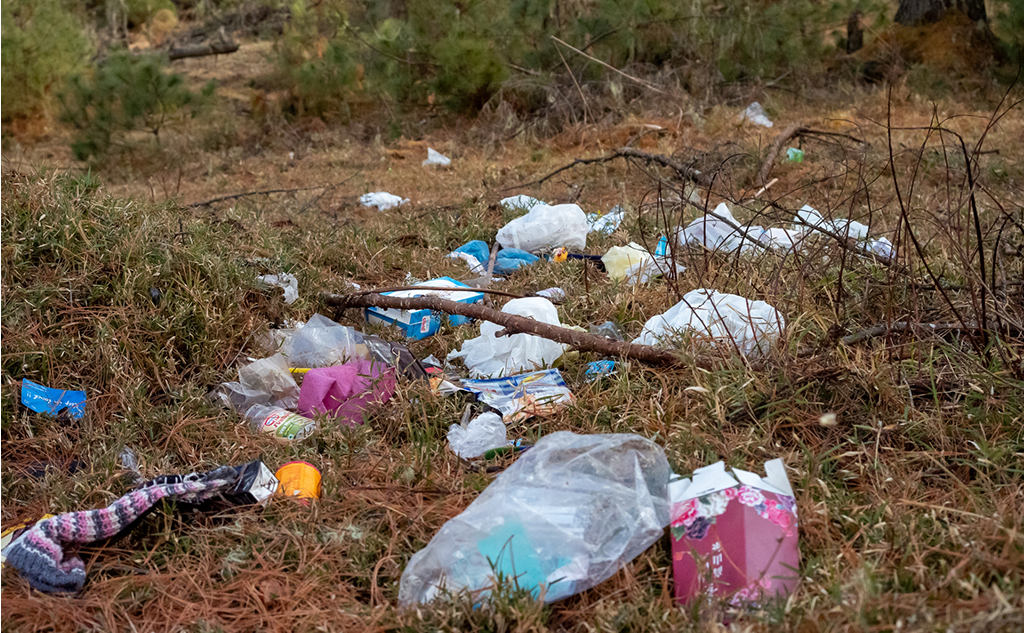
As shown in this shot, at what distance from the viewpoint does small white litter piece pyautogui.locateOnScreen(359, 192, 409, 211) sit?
18.4ft

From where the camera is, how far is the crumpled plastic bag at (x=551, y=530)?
1615 millimetres

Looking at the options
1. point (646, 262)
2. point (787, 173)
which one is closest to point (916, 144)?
point (787, 173)

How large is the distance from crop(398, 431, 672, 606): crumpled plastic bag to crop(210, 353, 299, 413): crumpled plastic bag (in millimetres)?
1117

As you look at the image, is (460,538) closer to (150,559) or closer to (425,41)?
(150,559)

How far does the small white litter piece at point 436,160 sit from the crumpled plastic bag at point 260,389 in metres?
4.82

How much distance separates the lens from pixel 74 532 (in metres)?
1.83

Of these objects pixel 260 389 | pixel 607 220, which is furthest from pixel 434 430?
pixel 607 220

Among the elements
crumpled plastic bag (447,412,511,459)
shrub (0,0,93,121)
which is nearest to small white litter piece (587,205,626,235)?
crumpled plastic bag (447,412,511,459)

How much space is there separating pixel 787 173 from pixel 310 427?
14.4ft

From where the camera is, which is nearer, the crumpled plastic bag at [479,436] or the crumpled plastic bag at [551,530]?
the crumpled plastic bag at [551,530]

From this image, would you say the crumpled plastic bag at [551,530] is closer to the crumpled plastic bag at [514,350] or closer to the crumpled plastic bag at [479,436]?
the crumpled plastic bag at [479,436]

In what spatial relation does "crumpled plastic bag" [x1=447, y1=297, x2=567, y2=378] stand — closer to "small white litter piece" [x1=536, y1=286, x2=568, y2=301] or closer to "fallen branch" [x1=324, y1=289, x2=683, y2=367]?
"fallen branch" [x1=324, y1=289, x2=683, y2=367]

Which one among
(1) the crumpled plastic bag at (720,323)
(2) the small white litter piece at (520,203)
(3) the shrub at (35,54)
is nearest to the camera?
(1) the crumpled plastic bag at (720,323)

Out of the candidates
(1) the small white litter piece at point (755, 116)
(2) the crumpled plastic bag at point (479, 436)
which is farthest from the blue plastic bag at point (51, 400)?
(1) the small white litter piece at point (755, 116)
